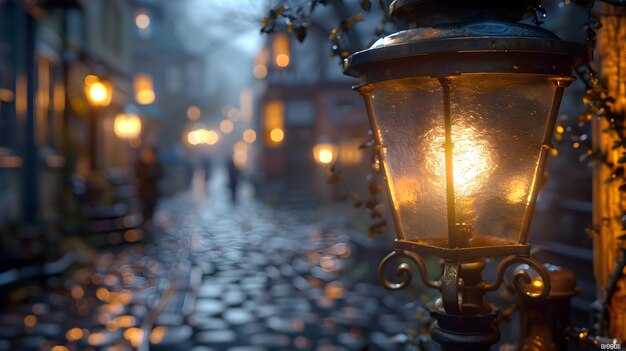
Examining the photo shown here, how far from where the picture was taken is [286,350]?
18.7 feet

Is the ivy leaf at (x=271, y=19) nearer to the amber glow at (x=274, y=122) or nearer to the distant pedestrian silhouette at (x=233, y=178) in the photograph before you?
the distant pedestrian silhouette at (x=233, y=178)

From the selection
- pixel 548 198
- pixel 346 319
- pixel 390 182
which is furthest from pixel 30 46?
pixel 390 182

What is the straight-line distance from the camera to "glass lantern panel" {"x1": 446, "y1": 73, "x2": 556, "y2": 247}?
2078 mm

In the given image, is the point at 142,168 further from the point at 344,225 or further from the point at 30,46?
the point at 344,225

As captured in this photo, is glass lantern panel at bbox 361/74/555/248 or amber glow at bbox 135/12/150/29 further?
amber glow at bbox 135/12/150/29

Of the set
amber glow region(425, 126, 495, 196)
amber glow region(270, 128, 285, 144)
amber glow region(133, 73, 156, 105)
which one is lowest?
amber glow region(425, 126, 495, 196)

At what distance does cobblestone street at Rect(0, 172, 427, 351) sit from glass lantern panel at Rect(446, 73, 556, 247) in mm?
1396

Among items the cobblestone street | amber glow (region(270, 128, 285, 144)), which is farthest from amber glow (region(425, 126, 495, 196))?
amber glow (region(270, 128, 285, 144))

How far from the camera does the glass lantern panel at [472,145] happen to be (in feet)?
6.85

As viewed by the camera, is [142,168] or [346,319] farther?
[142,168]

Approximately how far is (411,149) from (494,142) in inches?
11.4

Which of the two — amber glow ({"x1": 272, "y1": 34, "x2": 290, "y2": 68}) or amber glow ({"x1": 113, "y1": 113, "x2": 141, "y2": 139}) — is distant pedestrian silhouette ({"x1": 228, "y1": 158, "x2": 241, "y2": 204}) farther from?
amber glow ({"x1": 272, "y1": 34, "x2": 290, "y2": 68})

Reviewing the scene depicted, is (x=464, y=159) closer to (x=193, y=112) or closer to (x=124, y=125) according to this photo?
(x=124, y=125)

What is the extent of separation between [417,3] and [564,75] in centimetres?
56
